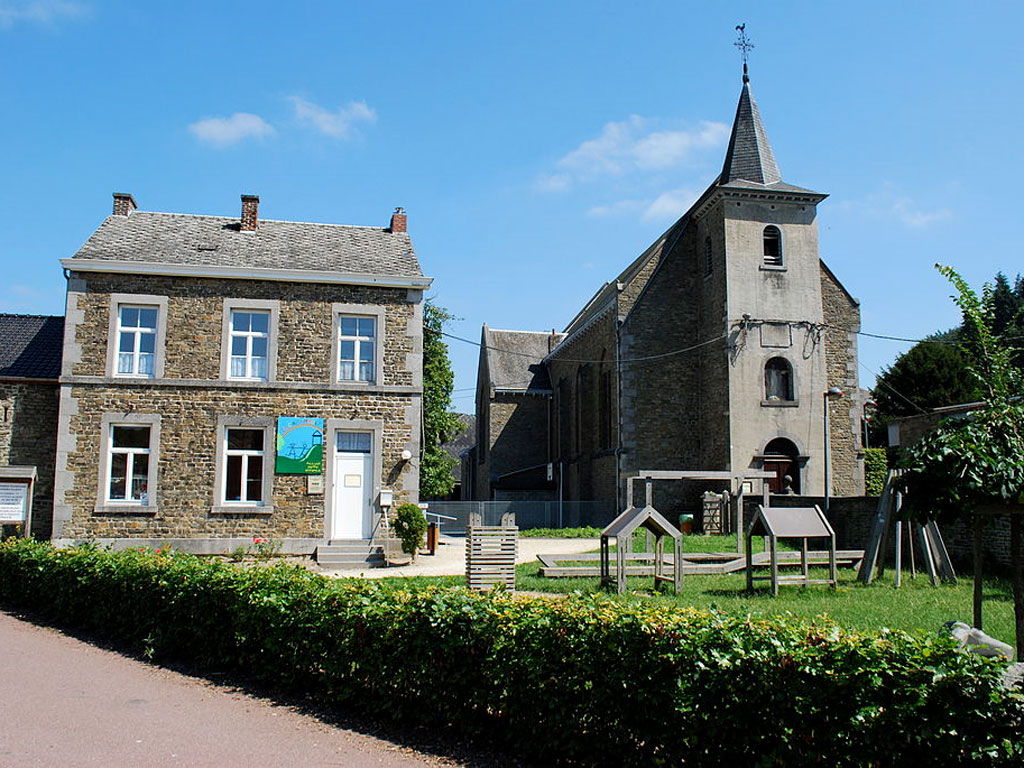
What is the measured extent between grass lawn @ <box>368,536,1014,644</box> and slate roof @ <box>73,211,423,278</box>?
9.38m

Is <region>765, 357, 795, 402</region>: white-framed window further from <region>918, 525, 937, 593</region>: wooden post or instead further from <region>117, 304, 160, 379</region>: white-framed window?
<region>117, 304, 160, 379</region>: white-framed window

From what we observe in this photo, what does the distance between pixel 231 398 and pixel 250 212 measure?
5.85 meters

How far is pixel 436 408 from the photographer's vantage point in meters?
39.2

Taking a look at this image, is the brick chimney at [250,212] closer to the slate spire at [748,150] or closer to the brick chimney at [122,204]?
the brick chimney at [122,204]

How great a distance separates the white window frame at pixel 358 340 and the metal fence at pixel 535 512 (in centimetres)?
1229

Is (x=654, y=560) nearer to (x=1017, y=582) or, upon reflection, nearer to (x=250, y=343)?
(x=1017, y=582)

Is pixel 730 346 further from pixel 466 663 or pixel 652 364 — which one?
pixel 466 663

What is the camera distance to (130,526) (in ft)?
66.5

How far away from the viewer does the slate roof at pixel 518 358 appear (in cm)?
4406

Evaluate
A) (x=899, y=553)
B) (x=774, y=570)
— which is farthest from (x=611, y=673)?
(x=899, y=553)

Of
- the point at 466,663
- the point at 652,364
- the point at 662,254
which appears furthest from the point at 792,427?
the point at 466,663

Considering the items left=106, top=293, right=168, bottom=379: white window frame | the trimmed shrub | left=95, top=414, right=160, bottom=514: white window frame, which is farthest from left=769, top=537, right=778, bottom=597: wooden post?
the trimmed shrub

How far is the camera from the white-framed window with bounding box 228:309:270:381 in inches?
837

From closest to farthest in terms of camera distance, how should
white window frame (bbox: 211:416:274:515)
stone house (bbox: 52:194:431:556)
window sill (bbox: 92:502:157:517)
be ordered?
window sill (bbox: 92:502:157:517), stone house (bbox: 52:194:431:556), white window frame (bbox: 211:416:274:515)
